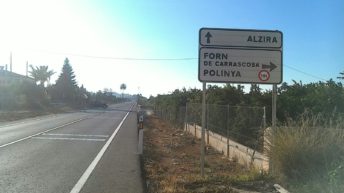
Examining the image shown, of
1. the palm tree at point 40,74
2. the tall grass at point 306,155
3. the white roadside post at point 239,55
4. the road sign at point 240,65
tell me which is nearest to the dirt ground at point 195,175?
the tall grass at point 306,155

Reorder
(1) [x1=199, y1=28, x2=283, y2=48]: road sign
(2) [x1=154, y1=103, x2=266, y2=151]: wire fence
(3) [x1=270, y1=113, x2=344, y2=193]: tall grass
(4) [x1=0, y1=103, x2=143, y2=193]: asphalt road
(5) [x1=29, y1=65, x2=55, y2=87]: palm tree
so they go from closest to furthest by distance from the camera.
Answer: (3) [x1=270, y1=113, x2=344, y2=193]: tall grass → (4) [x1=0, y1=103, x2=143, y2=193]: asphalt road → (1) [x1=199, y1=28, x2=283, y2=48]: road sign → (2) [x1=154, y1=103, x2=266, y2=151]: wire fence → (5) [x1=29, y1=65, x2=55, y2=87]: palm tree

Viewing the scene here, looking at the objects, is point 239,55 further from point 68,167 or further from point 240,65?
point 68,167

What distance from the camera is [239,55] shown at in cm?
1060

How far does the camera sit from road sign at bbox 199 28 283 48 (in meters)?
10.5

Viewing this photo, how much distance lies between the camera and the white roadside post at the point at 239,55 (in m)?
10.5

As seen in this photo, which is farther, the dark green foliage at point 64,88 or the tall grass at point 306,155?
the dark green foliage at point 64,88

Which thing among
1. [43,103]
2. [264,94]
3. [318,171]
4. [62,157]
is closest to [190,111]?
[264,94]

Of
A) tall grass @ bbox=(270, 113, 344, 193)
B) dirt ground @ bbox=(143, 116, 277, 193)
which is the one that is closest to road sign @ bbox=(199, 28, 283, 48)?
tall grass @ bbox=(270, 113, 344, 193)

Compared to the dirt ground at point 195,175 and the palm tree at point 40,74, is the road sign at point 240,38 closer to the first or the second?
the dirt ground at point 195,175

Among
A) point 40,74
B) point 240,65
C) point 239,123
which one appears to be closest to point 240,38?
point 240,65

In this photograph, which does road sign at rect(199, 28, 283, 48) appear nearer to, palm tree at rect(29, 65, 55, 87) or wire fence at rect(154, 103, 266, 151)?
wire fence at rect(154, 103, 266, 151)

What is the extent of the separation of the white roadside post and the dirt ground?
1075mm

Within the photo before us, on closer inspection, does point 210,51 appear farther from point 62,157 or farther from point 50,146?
point 50,146

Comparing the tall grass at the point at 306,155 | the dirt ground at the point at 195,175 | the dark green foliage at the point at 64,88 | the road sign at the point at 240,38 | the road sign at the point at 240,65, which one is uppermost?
the dark green foliage at the point at 64,88
